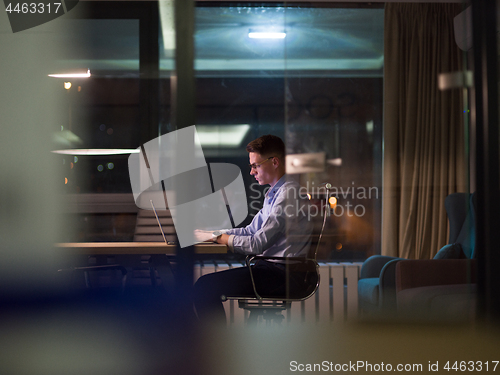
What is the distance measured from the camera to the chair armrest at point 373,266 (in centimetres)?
339

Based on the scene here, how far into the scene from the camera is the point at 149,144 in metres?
4.00

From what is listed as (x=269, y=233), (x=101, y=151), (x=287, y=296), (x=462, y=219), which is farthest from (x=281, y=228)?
(x=101, y=151)

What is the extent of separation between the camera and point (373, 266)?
342 cm

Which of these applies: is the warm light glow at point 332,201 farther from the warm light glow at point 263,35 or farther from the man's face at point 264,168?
the warm light glow at point 263,35

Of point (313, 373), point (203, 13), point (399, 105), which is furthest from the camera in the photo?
point (203, 13)

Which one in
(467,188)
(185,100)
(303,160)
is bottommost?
(467,188)

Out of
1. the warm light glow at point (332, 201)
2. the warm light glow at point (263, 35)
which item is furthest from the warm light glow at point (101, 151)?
the warm light glow at point (332, 201)

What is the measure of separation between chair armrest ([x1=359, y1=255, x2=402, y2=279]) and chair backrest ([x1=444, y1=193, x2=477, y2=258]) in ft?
1.75

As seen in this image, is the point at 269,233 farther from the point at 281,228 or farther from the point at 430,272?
the point at 430,272

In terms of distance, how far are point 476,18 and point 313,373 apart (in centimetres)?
198

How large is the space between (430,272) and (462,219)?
0.42 metres

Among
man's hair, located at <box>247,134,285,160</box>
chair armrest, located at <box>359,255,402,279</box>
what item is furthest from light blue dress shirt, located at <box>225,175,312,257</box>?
chair armrest, located at <box>359,255,402,279</box>

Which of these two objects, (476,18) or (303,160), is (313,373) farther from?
(476,18)

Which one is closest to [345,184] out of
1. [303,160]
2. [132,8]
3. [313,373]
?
[303,160]
